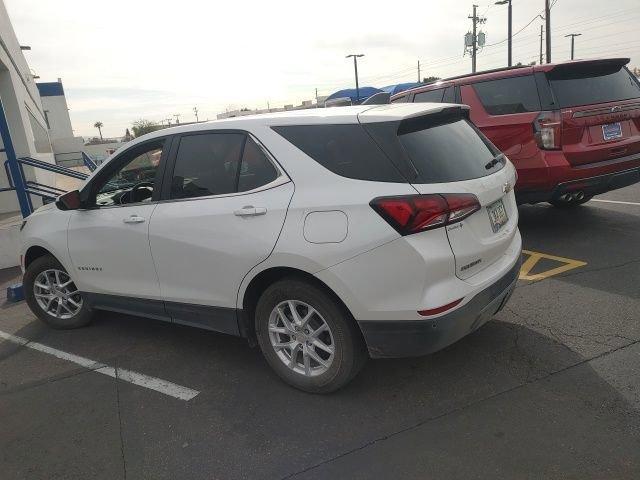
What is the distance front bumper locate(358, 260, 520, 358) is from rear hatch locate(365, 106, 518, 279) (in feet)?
0.64

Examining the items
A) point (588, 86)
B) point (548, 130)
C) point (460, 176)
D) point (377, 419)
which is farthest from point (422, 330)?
point (588, 86)

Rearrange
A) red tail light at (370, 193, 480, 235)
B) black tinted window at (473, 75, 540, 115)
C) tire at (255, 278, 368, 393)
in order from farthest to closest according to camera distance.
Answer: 1. black tinted window at (473, 75, 540, 115)
2. tire at (255, 278, 368, 393)
3. red tail light at (370, 193, 480, 235)

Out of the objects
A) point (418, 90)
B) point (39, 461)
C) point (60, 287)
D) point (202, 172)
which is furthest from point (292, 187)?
point (418, 90)

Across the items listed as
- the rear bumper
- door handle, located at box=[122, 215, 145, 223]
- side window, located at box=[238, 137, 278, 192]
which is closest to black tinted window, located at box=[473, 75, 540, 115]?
the rear bumper

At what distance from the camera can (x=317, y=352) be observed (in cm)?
319

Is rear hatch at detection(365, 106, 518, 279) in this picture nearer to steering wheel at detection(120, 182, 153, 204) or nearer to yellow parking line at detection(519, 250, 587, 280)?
yellow parking line at detection(519, 250, 587, 280)

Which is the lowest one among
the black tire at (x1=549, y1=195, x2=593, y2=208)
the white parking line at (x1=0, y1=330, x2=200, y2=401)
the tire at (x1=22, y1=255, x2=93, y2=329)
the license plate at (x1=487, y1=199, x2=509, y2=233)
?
the white parking line at (x1=0, y1=330, x2=200, y2=401)

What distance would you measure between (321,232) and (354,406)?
1084 millimetres

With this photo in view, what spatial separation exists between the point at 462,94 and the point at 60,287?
515 centimetres

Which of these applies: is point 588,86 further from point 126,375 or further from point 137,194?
point 126,375

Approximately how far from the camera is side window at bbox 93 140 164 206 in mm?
3840

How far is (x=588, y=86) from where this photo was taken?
5570 mm

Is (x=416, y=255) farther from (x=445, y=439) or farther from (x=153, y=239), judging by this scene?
(x=153, y=239)

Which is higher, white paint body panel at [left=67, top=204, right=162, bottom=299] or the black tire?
white paint body panel at [left=67, top=204, right=162, bottom=299]
